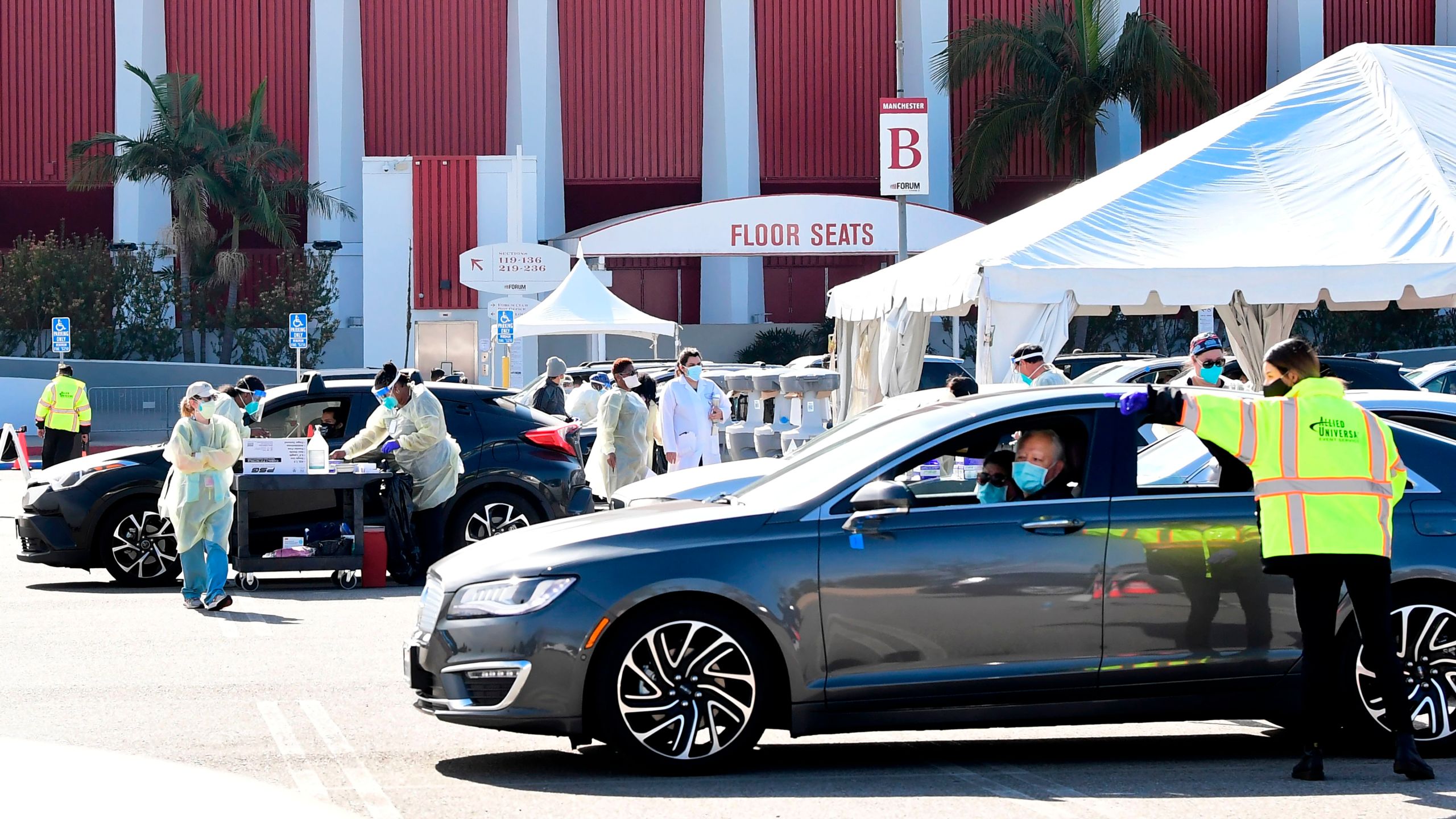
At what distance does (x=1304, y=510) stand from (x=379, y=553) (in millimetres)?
8818

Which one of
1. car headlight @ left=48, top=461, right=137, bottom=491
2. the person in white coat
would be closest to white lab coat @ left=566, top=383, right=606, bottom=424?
the person in white coat

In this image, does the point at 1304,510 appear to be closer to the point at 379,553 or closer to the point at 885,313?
the point at 379,553

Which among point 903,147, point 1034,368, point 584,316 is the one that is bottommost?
point 1034,368

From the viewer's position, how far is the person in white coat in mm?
15930

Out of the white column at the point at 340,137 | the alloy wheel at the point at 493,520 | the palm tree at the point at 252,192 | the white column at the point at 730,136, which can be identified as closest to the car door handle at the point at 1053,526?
the alloy wheel at the point at 493,520

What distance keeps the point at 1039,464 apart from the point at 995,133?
123 feet

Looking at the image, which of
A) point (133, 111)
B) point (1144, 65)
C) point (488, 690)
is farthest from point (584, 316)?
point (488, 690)

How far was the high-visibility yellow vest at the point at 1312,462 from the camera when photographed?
653 centimetres

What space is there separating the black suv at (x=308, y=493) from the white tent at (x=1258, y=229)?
3.73 metres

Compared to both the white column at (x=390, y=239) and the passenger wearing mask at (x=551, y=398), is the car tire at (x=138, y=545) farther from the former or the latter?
the white column at (x=390, y=239)

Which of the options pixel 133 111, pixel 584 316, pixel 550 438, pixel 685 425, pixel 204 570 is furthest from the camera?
pixel 133 111

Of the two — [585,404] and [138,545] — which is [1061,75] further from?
[138,545]

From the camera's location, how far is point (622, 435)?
15523 mm

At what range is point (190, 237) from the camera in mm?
44125
